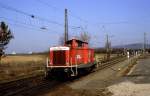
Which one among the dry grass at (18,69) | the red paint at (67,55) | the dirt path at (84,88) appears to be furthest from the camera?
the dry grass at (18,69)

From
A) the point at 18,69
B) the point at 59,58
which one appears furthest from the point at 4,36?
the point at 59,58

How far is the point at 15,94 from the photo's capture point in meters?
18.7

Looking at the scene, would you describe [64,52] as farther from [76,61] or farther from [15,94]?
[15,94]

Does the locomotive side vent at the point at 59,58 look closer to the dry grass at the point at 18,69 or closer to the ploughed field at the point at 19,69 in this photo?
the ploughed field at the point at 19,69

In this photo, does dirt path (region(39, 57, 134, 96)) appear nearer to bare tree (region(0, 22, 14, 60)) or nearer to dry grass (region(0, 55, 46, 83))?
dry grass (region(0, 55, 46, 83))

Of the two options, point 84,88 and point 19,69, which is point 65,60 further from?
point 19,69

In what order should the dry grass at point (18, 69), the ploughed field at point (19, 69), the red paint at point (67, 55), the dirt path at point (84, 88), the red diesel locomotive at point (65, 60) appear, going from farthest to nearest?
1. the dry grass at point (18, 69)
2. the ploughed field at point (19, 69)
3. the red paint at point (67, 55)
4. the red diesel locomotive at point (65, 60)
5. the dirt path at point (84, 88)

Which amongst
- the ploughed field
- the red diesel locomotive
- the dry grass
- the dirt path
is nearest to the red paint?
the red diesel locomotive

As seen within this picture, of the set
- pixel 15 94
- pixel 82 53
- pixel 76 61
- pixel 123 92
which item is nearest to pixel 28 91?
pixel 15 94

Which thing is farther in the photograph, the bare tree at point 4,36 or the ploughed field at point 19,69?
the bare tree at point 4,36

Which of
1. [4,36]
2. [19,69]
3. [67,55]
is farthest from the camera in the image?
[4,36]

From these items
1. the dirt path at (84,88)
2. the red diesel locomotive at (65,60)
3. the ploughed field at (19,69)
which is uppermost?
the red diesel locomotive at (65,60)

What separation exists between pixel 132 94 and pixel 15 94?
6539 millimetres

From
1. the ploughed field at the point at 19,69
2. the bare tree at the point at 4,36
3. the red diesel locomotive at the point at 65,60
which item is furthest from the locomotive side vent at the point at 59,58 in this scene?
the bare tree at the point at 4,36
